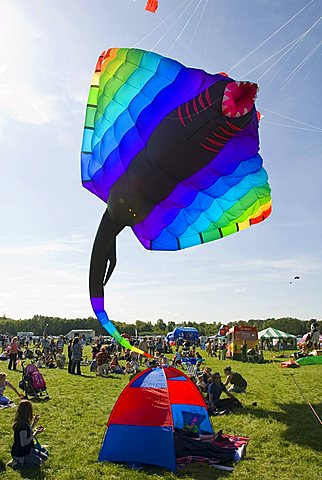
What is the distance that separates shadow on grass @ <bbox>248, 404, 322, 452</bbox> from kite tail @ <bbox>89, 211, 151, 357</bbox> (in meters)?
2.66

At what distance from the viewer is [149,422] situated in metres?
5.49

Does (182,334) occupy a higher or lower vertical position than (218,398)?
higher

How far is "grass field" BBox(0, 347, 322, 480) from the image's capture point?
16.4 feet

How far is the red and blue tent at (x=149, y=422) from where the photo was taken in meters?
5.29

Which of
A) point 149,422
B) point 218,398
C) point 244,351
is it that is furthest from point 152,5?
point 244,351

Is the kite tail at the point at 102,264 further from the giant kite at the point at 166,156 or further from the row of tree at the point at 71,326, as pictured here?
the row of tree at the point at 71,326

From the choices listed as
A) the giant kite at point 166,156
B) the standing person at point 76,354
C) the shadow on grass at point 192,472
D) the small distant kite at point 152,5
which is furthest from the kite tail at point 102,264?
the standing person at point 76,354

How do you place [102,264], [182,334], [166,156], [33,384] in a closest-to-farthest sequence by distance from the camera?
[166,156] → [102,264] → [33,384] → [182,334]

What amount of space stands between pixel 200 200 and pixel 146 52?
2.86 metres

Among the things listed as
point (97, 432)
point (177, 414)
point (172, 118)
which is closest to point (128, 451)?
point (177, 414)

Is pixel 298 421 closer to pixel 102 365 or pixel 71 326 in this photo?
pixel 102 365

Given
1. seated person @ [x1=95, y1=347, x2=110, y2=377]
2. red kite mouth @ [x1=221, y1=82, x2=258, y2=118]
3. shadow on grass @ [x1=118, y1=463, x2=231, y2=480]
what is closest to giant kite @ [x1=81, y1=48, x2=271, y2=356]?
red kite mouth @ [x1=221, y1=82, x2=258, y2=118]

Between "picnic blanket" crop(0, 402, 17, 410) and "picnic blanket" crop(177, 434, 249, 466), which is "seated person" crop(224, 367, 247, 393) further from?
"picnic blanket" crop(0, 402, 17, 410)

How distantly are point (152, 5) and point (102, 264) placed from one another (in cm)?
491
